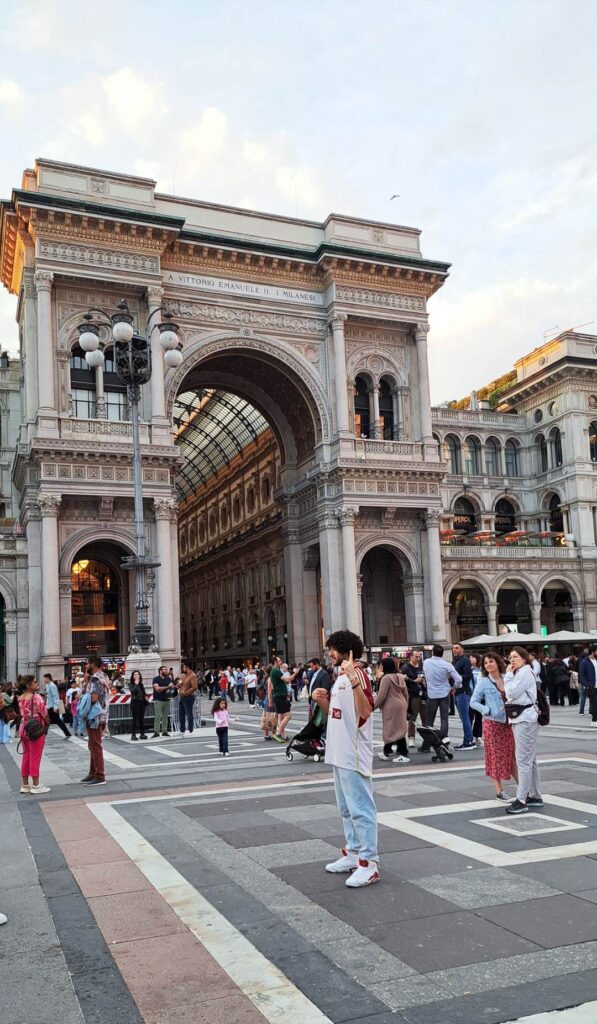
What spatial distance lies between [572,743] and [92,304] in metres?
31.7

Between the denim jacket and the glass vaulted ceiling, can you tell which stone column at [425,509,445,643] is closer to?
the glass vaulted ceiling

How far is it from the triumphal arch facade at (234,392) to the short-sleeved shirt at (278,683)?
20277mm

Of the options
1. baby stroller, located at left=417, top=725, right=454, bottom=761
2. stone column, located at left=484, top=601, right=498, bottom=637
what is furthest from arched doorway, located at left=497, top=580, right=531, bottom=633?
baby stroller, located at left=417, top=725, right=454, bottom=761

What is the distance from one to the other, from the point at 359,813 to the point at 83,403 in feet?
120

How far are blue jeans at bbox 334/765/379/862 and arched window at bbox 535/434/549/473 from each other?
60548mm

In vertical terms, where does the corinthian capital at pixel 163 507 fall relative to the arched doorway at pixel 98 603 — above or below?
above

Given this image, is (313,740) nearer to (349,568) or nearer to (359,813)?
(359,813)

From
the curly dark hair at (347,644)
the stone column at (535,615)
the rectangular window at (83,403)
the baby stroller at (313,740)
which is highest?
the rectangular window at (83,403)

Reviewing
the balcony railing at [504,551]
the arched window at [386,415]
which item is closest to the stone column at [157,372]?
the arched window at [386,415]

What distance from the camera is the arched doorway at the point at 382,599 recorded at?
50.2m

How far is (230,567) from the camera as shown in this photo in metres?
66.5

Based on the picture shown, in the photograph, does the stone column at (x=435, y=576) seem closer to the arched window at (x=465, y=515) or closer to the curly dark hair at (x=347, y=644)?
the arched window at (x=465, y=515)

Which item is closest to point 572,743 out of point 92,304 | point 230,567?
point 92,304

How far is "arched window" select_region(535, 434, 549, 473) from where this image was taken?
65.6 m
